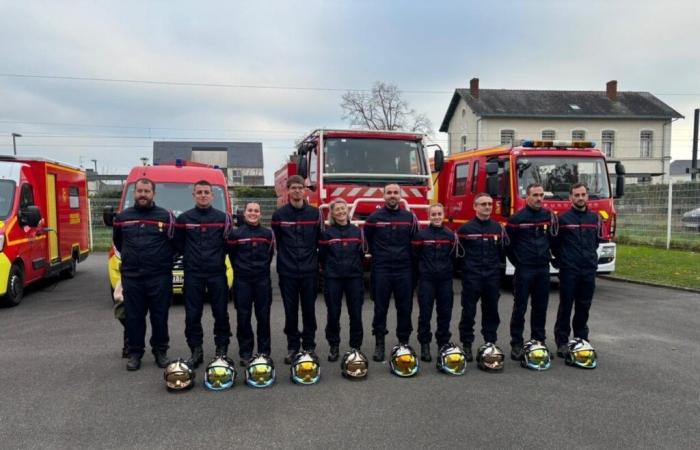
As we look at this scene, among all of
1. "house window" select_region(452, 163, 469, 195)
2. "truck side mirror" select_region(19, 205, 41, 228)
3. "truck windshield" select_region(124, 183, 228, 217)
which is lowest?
"truck side mirror" select_region(19, 205, 41, 228)

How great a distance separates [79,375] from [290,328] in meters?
2.17

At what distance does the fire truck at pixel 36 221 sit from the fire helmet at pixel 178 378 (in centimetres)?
528

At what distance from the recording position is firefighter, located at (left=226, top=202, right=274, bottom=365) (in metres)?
5.39

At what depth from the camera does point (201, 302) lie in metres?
5.41

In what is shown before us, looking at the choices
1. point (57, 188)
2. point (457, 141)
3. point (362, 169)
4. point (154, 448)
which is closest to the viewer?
point (154, 448)

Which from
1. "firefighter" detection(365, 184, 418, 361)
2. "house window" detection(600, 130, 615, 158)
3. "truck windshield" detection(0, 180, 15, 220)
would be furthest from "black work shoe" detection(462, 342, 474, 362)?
"house window" detection(600, 130, 615, 158)

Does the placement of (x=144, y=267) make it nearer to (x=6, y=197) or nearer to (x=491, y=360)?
(x=491, y=360)

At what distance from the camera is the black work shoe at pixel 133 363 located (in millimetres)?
5348

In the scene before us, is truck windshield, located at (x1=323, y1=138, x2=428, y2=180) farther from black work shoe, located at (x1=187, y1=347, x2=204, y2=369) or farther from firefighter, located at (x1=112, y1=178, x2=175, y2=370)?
black work shoe, located at (x1=187, y1=347, x2=204, y2=369)

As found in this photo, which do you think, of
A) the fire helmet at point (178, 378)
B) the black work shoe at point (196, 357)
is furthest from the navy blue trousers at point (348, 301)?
the fire helmet at point (178, 378)

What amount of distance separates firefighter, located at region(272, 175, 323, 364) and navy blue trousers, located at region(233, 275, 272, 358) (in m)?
0.21

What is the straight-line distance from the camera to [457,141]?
4159cm

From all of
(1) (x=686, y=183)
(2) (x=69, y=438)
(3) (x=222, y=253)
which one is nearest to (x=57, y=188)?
(3) (x=222, y=253)

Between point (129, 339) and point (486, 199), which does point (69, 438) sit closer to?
point (129, 339)
